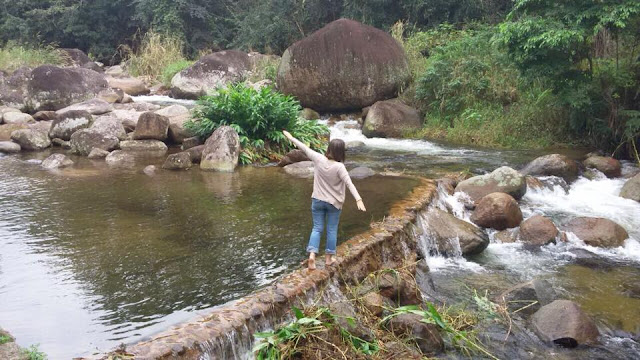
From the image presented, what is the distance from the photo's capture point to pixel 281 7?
2831cm

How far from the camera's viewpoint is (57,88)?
18.4 m

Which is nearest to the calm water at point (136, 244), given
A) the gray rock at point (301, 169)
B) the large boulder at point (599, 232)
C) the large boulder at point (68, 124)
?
the gray rock at point (301, 169)

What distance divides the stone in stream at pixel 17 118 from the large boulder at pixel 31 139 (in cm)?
215

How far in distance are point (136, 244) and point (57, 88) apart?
13.4 m

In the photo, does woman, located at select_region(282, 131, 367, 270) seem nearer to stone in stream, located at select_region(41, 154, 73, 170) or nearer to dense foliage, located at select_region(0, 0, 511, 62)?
Result: stone in stream, located at select_region(41, 154, 73, 170)

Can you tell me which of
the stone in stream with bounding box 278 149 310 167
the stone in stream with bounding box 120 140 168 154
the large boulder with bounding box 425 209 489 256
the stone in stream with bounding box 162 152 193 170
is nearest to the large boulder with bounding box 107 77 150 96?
the stone in stream with bounding box 120 140 168 154

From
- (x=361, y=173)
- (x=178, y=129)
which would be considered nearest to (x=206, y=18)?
(x=178, y=129)

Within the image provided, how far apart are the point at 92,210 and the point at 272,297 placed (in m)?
4.23

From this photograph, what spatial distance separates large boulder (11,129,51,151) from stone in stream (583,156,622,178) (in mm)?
12772

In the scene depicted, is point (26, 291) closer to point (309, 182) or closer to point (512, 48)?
point (309, 182)

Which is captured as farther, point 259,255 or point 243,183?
point 243,183

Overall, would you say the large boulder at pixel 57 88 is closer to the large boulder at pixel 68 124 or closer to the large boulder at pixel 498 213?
the large boulder at pixel 68 124

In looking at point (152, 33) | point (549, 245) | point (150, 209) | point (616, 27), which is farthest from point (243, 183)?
point (152, 33)

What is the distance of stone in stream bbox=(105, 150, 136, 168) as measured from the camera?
1231 centimetres
